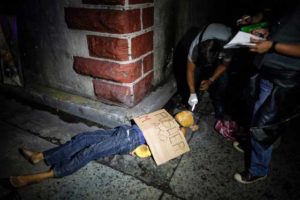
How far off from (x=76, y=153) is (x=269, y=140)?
1.47m

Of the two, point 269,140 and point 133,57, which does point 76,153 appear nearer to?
point 133,57

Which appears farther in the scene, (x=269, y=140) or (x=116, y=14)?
(x=116, y=14)

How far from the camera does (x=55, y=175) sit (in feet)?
5.47

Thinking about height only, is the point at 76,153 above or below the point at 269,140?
below

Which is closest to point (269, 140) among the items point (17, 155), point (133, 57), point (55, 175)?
point (133, 57)

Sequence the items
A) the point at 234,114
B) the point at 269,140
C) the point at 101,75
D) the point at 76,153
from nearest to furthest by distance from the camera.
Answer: the point at 269,140 → the point at 76,153 → the point at 101,75 → the point at 234,114

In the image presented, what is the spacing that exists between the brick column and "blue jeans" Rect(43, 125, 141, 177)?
0.36m

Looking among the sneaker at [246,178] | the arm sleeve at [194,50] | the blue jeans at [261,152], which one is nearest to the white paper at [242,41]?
the blue jeans at [261,152]

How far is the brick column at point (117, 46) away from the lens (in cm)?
175

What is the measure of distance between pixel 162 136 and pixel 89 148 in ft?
1.99

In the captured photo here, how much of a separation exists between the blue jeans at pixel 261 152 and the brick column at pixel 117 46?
1034mm

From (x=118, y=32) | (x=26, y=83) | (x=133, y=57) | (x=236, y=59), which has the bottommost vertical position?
(x=26, y=83)

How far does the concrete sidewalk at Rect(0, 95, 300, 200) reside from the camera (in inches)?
63.0

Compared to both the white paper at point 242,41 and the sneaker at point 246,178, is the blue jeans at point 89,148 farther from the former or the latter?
the white paper at point 242,41
